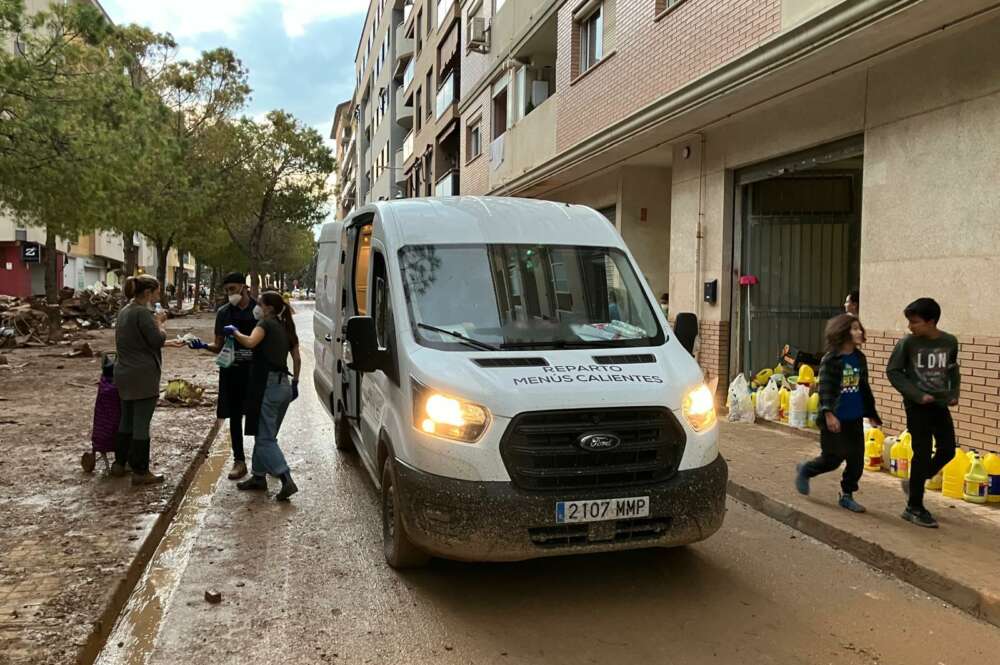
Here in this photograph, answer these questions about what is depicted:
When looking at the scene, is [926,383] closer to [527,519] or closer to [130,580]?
[527,519]

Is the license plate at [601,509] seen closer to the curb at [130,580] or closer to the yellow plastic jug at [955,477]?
the curb at [130,580]

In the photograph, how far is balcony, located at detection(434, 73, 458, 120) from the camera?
25219mm

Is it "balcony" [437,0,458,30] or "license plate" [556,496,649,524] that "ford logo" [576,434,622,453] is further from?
"balcony" [437,0,458,30]

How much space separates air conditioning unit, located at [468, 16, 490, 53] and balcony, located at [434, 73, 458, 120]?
4.43 metres

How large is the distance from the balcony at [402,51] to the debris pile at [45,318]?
1787 centimetres

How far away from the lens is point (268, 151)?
42250mm

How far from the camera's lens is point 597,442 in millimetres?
4098

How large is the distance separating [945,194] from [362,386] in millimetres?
5492

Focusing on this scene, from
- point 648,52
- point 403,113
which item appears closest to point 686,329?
point 648,52

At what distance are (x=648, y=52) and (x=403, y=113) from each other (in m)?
27.9

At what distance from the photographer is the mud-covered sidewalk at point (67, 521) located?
379 cm

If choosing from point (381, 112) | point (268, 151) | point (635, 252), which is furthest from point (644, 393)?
point (381, 112)

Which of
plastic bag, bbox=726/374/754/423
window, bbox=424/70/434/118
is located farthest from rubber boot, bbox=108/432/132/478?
window, bbox=424/70/434/118

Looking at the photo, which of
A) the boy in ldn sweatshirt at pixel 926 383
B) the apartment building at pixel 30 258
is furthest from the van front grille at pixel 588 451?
the apartment building at pixel 30 258
